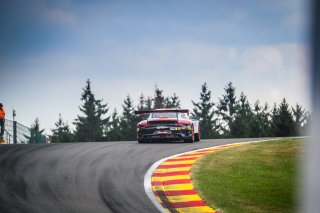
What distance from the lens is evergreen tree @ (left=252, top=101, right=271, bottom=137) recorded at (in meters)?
71.7

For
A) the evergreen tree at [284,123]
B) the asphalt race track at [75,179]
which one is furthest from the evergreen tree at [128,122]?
the asphalt race track at [75,179]

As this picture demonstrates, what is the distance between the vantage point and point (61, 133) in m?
92.1

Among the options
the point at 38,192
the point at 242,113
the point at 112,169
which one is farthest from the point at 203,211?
the point at 242,113

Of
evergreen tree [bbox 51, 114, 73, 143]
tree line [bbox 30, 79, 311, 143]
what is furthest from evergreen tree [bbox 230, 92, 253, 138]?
evergreen tree [bbox 51, 114, 73, 143]

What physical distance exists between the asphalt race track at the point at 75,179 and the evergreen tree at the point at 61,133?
75.2 m

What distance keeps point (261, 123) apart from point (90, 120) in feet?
104

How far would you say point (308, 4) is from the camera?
200 cm

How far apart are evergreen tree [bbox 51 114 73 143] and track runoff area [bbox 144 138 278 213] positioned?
77.2 m

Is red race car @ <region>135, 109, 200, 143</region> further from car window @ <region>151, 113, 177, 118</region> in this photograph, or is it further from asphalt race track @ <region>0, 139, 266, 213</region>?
asphalt race track @ <region>0, 139, 266, 213</region>

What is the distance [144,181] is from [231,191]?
5.68 feet

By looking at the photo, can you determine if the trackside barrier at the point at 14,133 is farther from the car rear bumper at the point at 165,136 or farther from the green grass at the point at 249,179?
the green grass at the point at 249,179

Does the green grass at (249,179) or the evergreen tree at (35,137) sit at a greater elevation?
the evergreen tree at (35,137)

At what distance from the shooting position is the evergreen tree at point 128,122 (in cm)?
8206

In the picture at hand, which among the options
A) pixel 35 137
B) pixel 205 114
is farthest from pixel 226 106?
pixel 35 137
